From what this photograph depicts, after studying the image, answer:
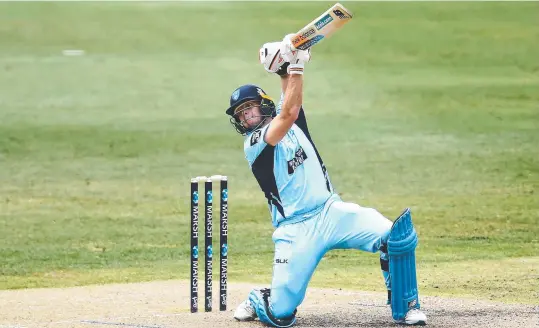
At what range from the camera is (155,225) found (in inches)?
618

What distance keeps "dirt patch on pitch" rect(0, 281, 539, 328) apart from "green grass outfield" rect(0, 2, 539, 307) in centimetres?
96

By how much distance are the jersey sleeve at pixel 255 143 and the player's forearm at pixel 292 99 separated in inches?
9.1

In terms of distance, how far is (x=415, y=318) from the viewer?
876 centimetres

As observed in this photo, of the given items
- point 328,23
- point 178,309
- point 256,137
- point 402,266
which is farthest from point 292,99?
point 178,309

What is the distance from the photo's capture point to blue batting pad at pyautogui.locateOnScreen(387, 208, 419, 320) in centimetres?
866

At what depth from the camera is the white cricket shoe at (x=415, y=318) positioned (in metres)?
8.77

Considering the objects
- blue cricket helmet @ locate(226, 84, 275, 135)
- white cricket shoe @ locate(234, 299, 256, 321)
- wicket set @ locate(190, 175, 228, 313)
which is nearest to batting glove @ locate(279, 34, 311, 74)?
blue cricket helmet @ locate(226, 84, 275, 135)

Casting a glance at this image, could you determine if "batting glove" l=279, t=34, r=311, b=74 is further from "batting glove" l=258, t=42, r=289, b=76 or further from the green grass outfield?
the green grass outfield

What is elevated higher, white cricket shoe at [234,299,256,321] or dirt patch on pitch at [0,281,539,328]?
white cricket shoe at [234,299,256,321]

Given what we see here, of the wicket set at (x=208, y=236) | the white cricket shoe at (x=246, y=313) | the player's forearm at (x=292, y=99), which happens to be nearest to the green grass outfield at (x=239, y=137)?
the wicket set at (x=208, y=236)

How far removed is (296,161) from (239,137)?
1339 centimetres

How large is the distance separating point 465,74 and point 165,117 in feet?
24.9

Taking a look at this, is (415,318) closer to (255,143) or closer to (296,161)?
(296,161)

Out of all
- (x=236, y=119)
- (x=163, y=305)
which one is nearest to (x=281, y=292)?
(x=236, y=119)
